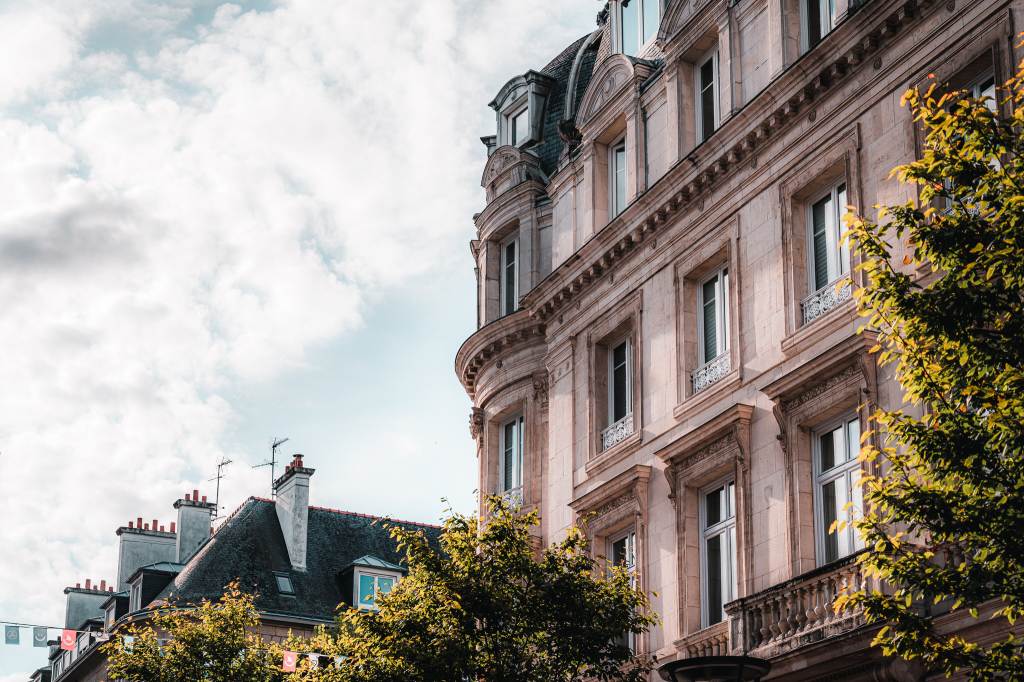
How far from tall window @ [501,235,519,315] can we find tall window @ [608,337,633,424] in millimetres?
4619

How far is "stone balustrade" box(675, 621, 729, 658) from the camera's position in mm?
19578

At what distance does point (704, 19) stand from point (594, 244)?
4.30 metres

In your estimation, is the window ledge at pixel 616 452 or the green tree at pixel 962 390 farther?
the window ledge at pixel 616 452

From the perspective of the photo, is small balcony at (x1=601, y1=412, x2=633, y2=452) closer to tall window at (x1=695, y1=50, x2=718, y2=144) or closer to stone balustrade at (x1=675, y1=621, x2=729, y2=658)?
stone balustrade at (x1=675, y1=621, x2=729, y2=658)

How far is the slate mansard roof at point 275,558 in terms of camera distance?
41938 millimetres

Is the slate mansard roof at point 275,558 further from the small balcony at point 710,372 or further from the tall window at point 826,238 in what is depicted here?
the tall window at point 826,238

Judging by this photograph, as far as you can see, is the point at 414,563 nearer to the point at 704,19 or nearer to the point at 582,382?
the point at 582,382

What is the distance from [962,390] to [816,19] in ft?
33.3

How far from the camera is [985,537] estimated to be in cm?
1148

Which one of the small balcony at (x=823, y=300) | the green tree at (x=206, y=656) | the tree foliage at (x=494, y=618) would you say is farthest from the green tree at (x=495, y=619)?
the green tree at (x=206, y=656)

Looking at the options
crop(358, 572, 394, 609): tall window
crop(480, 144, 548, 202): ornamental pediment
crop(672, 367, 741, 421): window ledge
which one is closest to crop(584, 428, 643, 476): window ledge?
crop(672, 367, 741, 421): window ledge

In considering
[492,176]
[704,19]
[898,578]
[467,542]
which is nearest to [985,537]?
[898,578]

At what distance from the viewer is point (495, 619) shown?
19266mm

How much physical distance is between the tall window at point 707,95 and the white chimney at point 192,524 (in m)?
29.6
